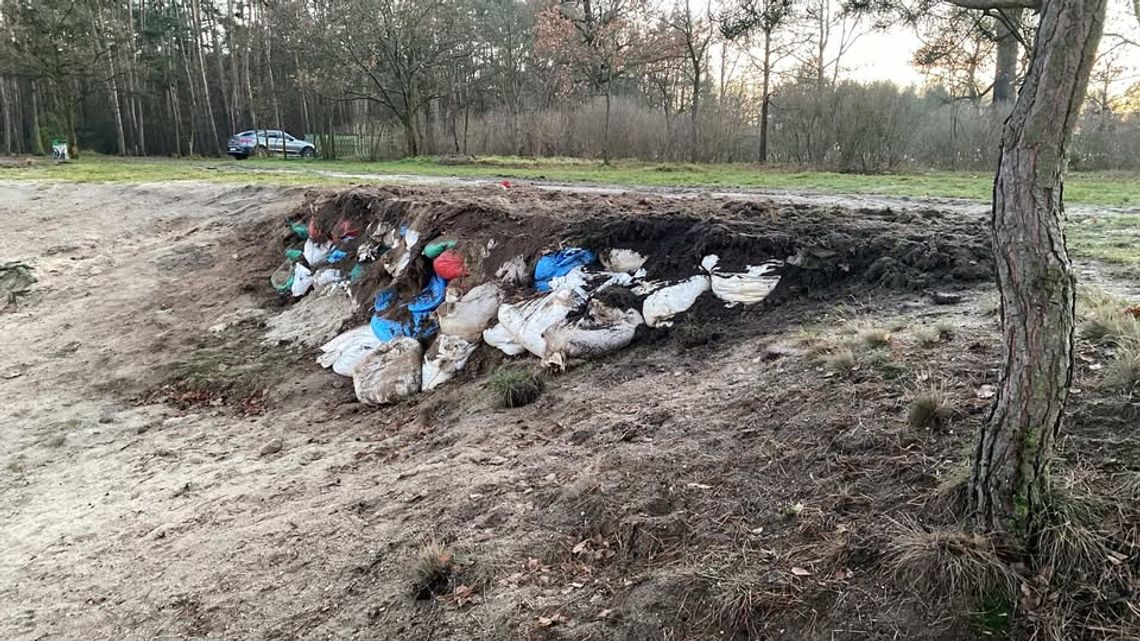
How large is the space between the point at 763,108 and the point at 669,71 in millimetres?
4726

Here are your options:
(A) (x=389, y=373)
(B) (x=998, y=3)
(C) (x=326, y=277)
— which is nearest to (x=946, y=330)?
(B) (x=998, y=3)

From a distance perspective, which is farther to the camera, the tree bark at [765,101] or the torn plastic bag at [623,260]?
the tree bark at [765,101]

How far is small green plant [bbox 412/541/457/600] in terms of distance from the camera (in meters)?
3.37

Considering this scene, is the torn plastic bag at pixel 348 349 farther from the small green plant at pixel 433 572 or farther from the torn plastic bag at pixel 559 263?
the small green plant at pixel 433 572

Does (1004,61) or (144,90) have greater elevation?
(144,90)

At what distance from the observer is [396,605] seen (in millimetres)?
3373

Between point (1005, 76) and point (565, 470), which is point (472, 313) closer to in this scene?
point (565, 470)

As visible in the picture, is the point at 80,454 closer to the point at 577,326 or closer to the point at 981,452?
the point at 577,326

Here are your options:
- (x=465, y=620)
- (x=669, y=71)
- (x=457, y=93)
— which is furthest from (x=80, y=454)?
(x=457, y=93)

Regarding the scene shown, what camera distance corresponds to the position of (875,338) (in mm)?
4234

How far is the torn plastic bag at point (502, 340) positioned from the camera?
20.1 ft

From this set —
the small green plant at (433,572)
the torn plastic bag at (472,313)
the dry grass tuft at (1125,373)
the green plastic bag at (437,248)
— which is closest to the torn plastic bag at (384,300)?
the green plastic bag at (437,248)

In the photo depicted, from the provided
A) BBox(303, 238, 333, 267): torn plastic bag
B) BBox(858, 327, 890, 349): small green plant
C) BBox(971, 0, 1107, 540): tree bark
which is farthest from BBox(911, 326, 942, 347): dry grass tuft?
BBox(303, 238, 333, 267): torn plastic bag

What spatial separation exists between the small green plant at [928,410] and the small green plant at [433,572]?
7.12 feet
